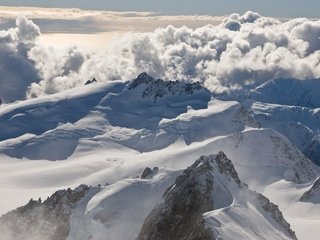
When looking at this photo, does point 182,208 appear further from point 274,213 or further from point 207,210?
point 274,213

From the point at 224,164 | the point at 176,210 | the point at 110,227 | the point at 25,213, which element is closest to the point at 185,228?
the point at 176,210

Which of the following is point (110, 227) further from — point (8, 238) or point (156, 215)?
point (8, 238)

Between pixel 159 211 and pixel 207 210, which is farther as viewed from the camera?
pixel 159 211

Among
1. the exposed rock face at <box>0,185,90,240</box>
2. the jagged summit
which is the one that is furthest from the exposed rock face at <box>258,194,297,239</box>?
the exposed rock face at <box>0,185,90,240</box>

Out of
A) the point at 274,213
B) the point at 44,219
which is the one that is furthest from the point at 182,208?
the point at 44,219

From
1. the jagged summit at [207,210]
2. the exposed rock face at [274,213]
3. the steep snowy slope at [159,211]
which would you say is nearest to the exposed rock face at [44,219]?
the steep snowy slope at [159,211]
